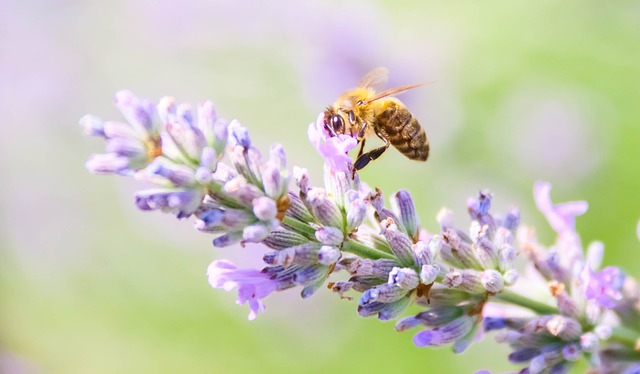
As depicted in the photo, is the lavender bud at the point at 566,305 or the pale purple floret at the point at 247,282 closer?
the pale purple floret at the point at 247,282

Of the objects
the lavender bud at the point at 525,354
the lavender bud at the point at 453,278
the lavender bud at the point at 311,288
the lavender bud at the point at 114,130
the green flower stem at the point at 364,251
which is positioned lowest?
the lavender bud at the point at 525,354

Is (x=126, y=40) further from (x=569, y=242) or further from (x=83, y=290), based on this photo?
(x=569, y=242)

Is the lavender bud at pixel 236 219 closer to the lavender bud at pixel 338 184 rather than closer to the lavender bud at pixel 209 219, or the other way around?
the lavender bud at pixel 209 219

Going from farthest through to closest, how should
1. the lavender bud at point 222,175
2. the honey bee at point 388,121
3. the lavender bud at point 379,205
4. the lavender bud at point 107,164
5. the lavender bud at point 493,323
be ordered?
the honey bee at point 388,121 → the lavender bud at point 493,323 → the lavender bud at point 379,205 → the lavender bud at point 222,175 → the lavender bud at point 107,164

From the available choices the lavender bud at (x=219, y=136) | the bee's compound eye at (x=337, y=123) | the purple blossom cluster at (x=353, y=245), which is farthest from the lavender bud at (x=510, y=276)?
the lavender bud at (x=219, y=136)

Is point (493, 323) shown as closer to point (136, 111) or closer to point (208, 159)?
point (208, 159)

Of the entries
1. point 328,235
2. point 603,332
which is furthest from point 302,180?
point 603,332
